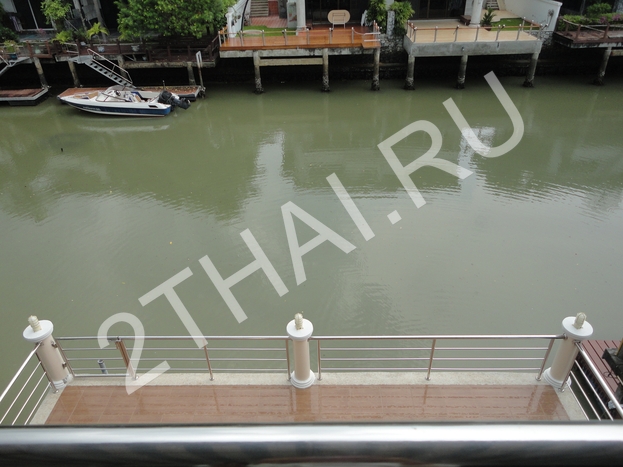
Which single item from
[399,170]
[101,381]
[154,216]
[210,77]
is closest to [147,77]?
[210,77]

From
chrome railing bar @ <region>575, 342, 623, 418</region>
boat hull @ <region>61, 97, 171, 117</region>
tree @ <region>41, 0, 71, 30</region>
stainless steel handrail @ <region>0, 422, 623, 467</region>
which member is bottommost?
boat hull @ <region>61, 97, 171, 117</region>

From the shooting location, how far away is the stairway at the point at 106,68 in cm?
1722

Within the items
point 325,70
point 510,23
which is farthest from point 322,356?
point 510,23

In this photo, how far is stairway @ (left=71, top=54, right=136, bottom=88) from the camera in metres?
17.2

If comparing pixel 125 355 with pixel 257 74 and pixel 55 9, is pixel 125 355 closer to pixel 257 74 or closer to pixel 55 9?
pixel 257 74

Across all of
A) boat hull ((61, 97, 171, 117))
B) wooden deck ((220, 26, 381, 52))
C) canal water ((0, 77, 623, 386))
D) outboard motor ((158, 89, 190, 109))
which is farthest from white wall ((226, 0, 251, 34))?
boat hull ((61, 97, 171, 117))

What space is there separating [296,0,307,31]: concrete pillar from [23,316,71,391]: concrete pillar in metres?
16.7

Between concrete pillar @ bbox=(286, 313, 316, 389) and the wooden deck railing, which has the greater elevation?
the wooden deck railing

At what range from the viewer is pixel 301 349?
4.83 metres

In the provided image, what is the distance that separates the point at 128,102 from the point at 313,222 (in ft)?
31.7

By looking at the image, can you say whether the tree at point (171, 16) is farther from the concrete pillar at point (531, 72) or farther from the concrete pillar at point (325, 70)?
the concrete pillar at point (531, 72)

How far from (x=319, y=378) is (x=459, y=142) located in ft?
33.7

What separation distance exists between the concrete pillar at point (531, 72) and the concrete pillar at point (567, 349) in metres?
14.8

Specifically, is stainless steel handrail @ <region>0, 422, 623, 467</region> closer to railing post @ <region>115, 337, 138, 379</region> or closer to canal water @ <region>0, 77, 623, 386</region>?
railing post @ <region>115, 337, 138, 379</region>
